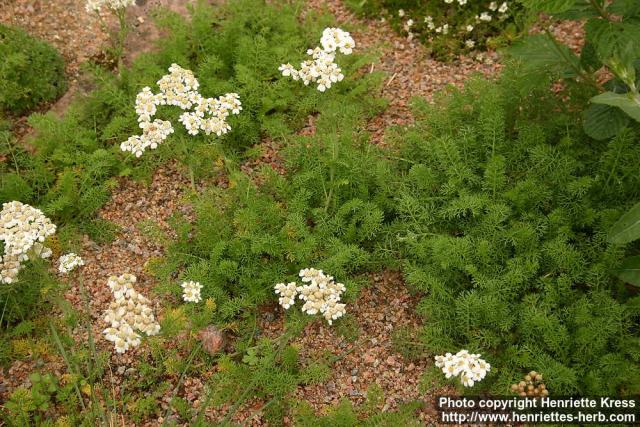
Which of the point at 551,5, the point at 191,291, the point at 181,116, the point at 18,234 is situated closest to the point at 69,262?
the point at 18,234

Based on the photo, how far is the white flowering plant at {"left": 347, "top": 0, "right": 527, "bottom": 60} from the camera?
458 cm

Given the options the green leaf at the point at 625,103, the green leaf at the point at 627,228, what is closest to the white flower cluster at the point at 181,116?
the green leaf at the point at 625,103

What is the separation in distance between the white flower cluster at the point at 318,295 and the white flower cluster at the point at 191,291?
1.36 ft

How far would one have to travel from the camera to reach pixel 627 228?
2836 mm

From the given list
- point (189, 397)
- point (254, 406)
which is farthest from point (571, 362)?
point (189, 397)

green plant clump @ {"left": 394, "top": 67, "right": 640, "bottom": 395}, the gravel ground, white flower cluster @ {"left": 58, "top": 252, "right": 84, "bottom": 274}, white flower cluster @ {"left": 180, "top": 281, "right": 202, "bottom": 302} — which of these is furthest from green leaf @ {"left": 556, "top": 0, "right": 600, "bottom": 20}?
white flower cluster @ {"left": 58, "top": 252, "right": 84, "bottom": 274}

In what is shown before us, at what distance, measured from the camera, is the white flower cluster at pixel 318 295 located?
3027mm

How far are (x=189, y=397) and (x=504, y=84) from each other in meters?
2.48

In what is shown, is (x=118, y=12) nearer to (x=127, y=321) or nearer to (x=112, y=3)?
(x=112, y=3)

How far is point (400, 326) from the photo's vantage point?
11.2ft

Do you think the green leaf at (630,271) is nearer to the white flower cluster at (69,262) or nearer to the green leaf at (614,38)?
the green leaf at (614,38)

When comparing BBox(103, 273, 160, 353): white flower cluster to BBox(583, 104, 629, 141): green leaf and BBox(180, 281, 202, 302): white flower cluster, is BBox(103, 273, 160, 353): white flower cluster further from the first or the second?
BBox(583, 104, 629, 141): green leaf

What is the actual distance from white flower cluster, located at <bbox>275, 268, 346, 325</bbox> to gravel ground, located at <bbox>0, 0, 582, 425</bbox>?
0.33 m

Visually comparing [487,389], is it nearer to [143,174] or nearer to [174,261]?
[174,261]
